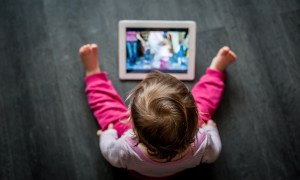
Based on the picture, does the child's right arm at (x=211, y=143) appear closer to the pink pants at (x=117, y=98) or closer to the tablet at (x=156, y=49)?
the pink pants at (x=117, y=98)

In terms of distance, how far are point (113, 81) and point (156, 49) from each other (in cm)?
17

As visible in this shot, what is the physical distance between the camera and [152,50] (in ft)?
3.46

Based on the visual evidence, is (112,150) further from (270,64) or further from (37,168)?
(270,64)

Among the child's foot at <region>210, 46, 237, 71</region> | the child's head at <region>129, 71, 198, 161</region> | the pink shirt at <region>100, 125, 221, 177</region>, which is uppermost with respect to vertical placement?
the child's foot at <region>210, 46, 237, 71</region>

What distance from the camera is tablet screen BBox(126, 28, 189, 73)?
106cm

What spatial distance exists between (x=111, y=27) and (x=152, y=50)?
15 centimetres

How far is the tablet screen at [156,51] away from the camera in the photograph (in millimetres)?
1056

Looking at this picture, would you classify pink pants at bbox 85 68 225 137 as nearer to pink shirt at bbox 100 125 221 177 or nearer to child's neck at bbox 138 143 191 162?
pink shirt at bbox 100 125 221 177

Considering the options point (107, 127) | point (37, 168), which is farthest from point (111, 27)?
point (37, 168)

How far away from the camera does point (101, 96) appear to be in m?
1.01

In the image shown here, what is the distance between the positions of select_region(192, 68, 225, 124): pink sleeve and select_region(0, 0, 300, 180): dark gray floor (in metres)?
0.04

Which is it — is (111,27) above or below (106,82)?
above

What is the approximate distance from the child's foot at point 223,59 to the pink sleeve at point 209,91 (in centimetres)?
2

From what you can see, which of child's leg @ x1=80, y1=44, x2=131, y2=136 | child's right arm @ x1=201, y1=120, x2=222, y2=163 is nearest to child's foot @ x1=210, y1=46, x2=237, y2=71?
child's right arm @ x1=201, y1=120, x2=222, y2=163
